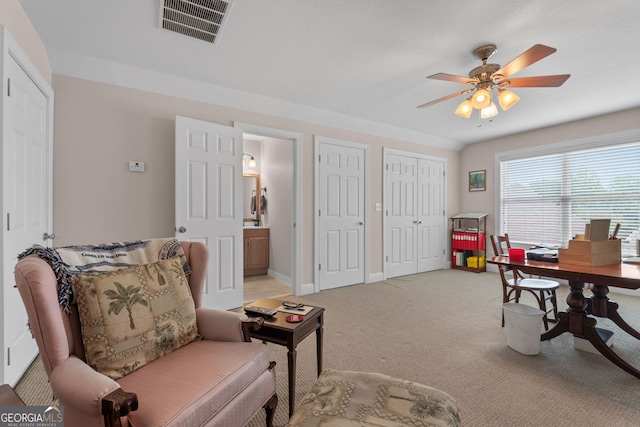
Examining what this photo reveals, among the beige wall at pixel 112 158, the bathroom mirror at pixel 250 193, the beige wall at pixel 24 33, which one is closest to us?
the beige wall at pixel 24 33

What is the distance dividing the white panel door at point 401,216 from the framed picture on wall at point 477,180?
140 centimetres

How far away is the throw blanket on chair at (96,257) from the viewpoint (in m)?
1.19

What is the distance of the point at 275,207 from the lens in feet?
16.6

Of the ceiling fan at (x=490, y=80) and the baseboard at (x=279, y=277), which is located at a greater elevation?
the ceiling fan at (x=490, y=80)

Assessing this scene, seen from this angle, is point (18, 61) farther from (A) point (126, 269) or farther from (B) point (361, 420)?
(B) point (361, 420)

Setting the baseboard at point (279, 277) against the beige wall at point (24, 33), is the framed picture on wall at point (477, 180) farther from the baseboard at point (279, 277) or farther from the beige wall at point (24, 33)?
the beige wall at point (24, 33)

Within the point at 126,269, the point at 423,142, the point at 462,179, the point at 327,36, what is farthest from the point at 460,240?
the point at 126,269

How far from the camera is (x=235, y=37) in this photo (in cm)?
238

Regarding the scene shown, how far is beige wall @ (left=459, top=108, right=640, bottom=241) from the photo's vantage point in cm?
406

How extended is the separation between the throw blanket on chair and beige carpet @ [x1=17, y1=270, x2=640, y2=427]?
41.4 inches

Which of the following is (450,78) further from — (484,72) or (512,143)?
(512,143)

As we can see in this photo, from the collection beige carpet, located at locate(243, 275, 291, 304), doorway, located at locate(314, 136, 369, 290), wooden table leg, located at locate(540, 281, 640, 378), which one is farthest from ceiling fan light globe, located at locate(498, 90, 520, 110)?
beige carpet, located at locate(243, 275, 291, 304)

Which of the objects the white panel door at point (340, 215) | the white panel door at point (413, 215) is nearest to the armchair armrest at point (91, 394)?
the white panel door at point (340, 215)

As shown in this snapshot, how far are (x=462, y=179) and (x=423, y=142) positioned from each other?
1.39 m
